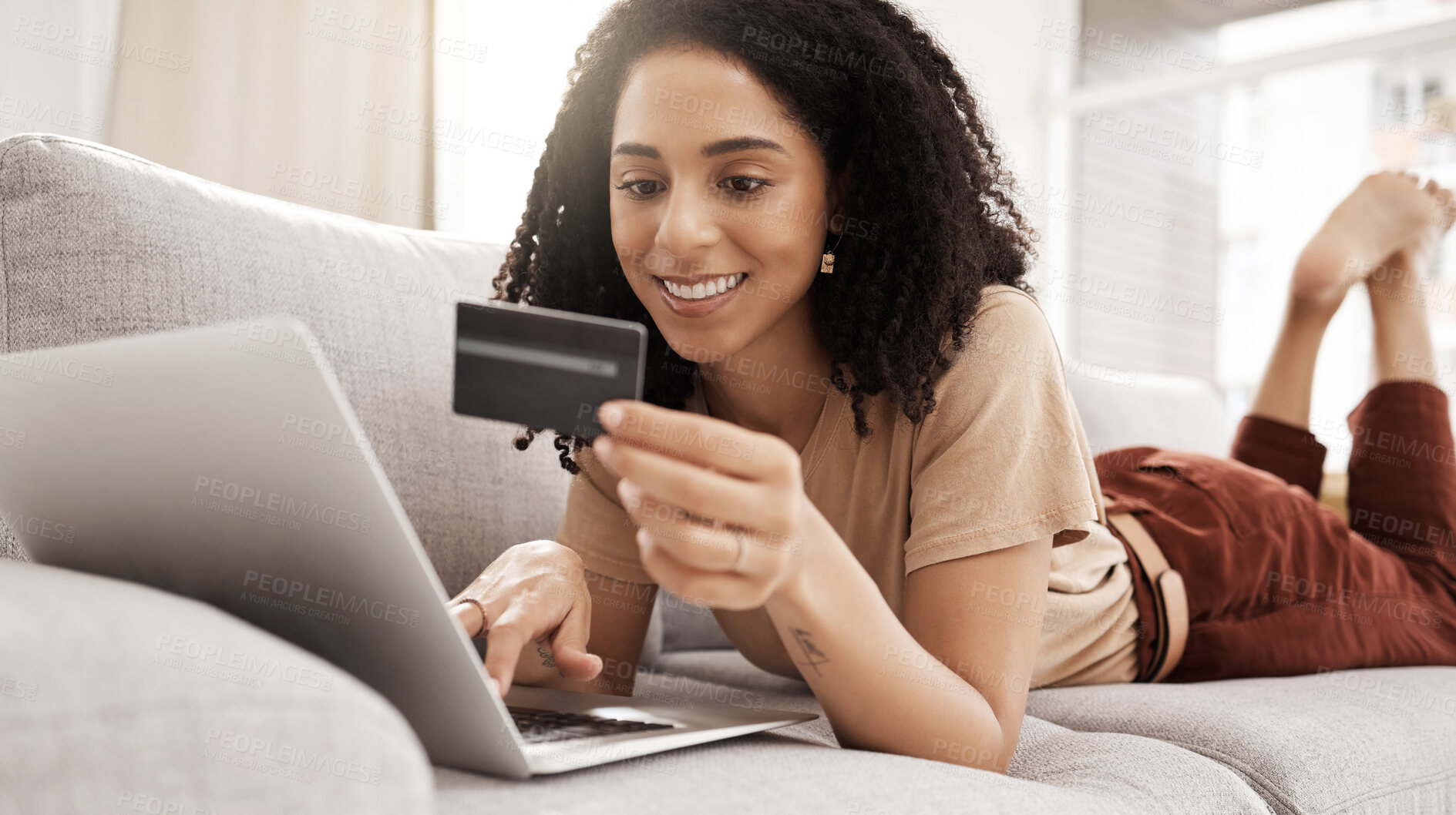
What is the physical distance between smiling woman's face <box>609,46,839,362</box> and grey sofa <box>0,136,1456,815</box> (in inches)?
12.9

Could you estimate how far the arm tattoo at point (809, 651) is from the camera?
0.76 m

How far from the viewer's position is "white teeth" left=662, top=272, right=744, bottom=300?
100 cm

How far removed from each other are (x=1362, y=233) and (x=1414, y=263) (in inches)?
4.7

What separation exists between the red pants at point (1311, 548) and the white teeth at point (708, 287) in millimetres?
748

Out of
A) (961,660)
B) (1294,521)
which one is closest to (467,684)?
(961,660)

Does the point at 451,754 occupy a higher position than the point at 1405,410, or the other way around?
the point at 1405,410

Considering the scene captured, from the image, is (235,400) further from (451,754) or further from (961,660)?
(961,660)

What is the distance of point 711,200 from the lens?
0.97 meters

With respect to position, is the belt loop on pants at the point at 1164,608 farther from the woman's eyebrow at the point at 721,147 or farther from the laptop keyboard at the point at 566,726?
the laptop keyboard at the point at 566,726

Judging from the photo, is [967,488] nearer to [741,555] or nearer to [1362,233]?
[741,555]

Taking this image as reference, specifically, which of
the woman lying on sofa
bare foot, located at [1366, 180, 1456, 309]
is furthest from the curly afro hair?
bare foot, located at [1366, 180, 1456, 309]

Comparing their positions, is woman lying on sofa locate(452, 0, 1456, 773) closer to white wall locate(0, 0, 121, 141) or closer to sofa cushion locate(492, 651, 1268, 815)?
sofa cushion locate(492, 651, 1268, 815)

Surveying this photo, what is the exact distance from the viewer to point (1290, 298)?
193cm

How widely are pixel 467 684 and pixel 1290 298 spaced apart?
1822 mm
